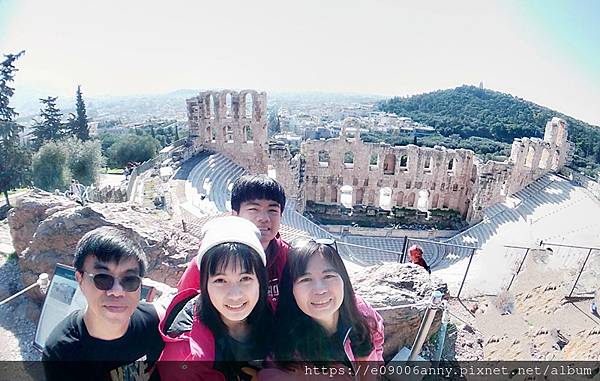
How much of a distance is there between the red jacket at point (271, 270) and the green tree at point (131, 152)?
3272 centimetres

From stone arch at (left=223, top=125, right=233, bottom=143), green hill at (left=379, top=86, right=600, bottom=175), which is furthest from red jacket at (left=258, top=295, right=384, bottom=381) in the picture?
green hill at (left=379, top=86, right=600, bottom=175)

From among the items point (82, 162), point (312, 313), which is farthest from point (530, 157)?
point (82, 162)

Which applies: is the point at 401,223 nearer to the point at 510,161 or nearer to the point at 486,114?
the point at 510,161

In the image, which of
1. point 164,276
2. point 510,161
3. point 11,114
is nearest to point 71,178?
point 11,114

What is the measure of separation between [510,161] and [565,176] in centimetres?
529

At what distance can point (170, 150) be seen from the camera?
23.6m

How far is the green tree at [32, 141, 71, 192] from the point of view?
18.4 m

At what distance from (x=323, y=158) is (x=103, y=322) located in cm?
2527

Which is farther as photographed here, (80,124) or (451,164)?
(80,124)

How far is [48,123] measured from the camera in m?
28.1

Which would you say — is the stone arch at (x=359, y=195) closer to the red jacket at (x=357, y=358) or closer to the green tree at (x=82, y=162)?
the green tree at (x=82, y=162)

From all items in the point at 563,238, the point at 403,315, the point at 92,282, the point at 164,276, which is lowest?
the point at 563,238

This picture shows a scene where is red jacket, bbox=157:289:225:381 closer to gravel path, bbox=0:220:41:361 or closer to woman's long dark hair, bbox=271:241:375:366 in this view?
woman's long dark hair, bbox=271:241:375:366

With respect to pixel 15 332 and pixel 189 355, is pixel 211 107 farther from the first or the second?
pixel 189 355
